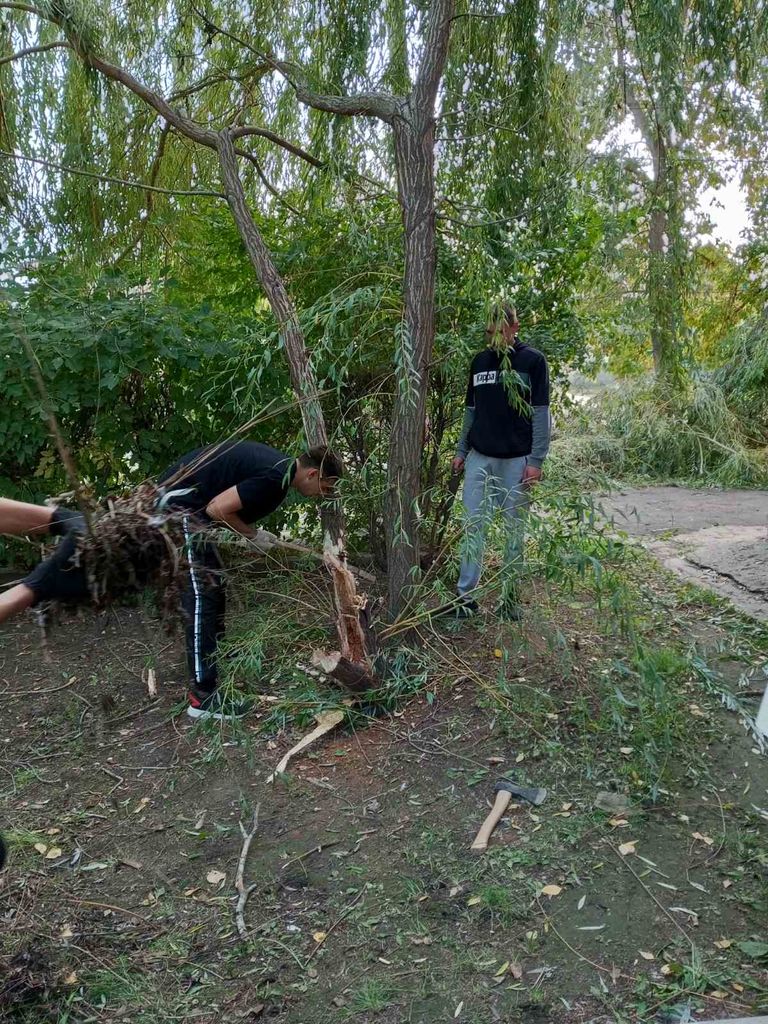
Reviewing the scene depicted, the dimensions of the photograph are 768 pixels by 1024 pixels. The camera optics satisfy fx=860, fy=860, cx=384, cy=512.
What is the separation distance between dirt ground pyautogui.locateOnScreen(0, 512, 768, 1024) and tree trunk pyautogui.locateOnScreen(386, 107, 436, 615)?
27.8 inches

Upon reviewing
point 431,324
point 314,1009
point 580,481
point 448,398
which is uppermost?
point 431,324

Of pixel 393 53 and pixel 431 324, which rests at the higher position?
pixel 393 53

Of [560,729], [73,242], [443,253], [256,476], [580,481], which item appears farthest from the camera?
[73,242]

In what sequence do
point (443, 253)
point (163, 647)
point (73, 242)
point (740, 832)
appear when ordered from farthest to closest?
point (73, 242) < point (163, 647) < point (443, 253) < point (740, 832)

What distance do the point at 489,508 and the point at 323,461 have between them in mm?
865

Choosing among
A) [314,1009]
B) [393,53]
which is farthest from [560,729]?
[393,53]

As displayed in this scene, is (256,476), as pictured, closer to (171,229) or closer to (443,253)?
(443,253)

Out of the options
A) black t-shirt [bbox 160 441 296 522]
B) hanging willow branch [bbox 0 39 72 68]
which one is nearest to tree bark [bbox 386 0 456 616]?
black t-shirt [bbox 160 441 296 522]

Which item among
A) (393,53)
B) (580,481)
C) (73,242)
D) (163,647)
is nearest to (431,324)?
(580,481)

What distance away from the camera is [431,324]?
4.43m

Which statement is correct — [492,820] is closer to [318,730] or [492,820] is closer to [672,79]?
[318,730]

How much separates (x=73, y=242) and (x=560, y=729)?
4687mm

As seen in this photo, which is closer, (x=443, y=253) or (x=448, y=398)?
(x=443, y=253)

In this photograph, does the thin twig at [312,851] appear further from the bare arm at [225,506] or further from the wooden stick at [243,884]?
the bare arm at [225,506]
